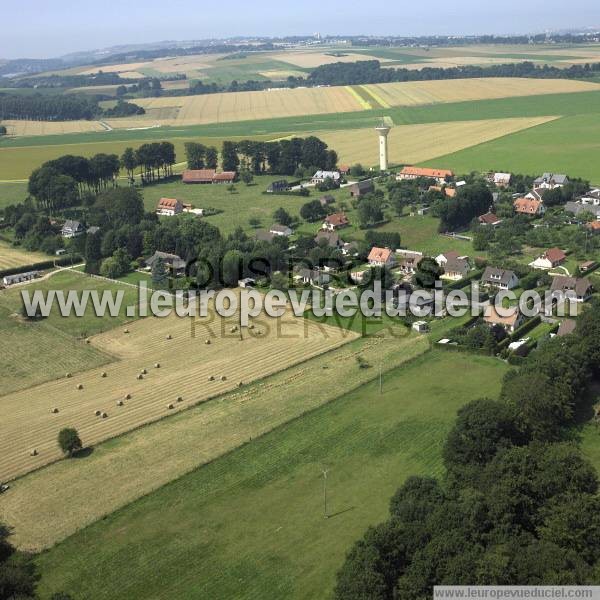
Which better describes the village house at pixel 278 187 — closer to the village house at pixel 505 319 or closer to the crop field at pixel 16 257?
the crop field at pixel 16 257

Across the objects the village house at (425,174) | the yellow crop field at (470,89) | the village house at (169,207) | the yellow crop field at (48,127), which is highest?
the yellow crop field at (470,89)

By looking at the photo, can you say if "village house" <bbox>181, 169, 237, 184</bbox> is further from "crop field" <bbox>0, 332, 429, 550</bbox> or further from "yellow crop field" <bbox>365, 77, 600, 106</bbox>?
"yellow crop field" <bbox>365, 77, 600, 106</bbox>

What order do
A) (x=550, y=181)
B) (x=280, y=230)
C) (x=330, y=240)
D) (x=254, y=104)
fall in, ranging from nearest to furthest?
(x=330, y=240) < (x=280, y=230) < (x=550, y=181) < (x=254, y=104)

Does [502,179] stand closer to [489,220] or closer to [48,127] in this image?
[489,220]

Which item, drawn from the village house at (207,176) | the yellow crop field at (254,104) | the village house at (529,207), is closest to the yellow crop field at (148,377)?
the village house at (529,207)

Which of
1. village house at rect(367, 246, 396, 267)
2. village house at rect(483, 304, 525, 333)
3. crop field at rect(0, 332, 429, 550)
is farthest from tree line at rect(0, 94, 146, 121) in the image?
crop field at rect(0, 332, 429, 550)

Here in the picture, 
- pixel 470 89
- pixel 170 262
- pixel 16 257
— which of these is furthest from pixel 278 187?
pixel 470 89
